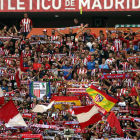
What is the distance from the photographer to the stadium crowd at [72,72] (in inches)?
722

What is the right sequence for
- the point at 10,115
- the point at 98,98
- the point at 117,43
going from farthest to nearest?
the point at 117,43 → the point at 10,115 → the point at 98,98

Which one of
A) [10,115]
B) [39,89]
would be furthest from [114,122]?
[39,89]

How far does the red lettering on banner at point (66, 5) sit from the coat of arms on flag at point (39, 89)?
6.45m

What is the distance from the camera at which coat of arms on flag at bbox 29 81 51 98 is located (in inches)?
818

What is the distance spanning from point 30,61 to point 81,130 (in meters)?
5.39

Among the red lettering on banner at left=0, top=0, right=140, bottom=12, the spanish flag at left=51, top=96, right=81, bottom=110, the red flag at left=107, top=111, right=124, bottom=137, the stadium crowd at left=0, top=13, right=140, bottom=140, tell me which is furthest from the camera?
the red lettering on banner at left=0, top=0, right=140, bottom=12

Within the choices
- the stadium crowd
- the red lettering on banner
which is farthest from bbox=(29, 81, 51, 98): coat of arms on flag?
the red lettering on banner

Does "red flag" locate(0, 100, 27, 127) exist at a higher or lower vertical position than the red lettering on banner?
lower

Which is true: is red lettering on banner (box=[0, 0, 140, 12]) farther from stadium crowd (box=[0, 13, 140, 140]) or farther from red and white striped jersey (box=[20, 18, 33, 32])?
stadium crowd (box=[0, 13, 140, 140])

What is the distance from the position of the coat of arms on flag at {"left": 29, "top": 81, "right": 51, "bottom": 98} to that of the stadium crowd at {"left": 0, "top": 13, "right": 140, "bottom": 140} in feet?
0.72

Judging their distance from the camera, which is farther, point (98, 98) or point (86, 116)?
point (98, 98)

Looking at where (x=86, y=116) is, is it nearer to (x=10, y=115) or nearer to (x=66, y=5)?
(x=10, y=115)

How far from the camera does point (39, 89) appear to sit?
20875 millimetres

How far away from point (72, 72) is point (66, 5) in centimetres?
577
